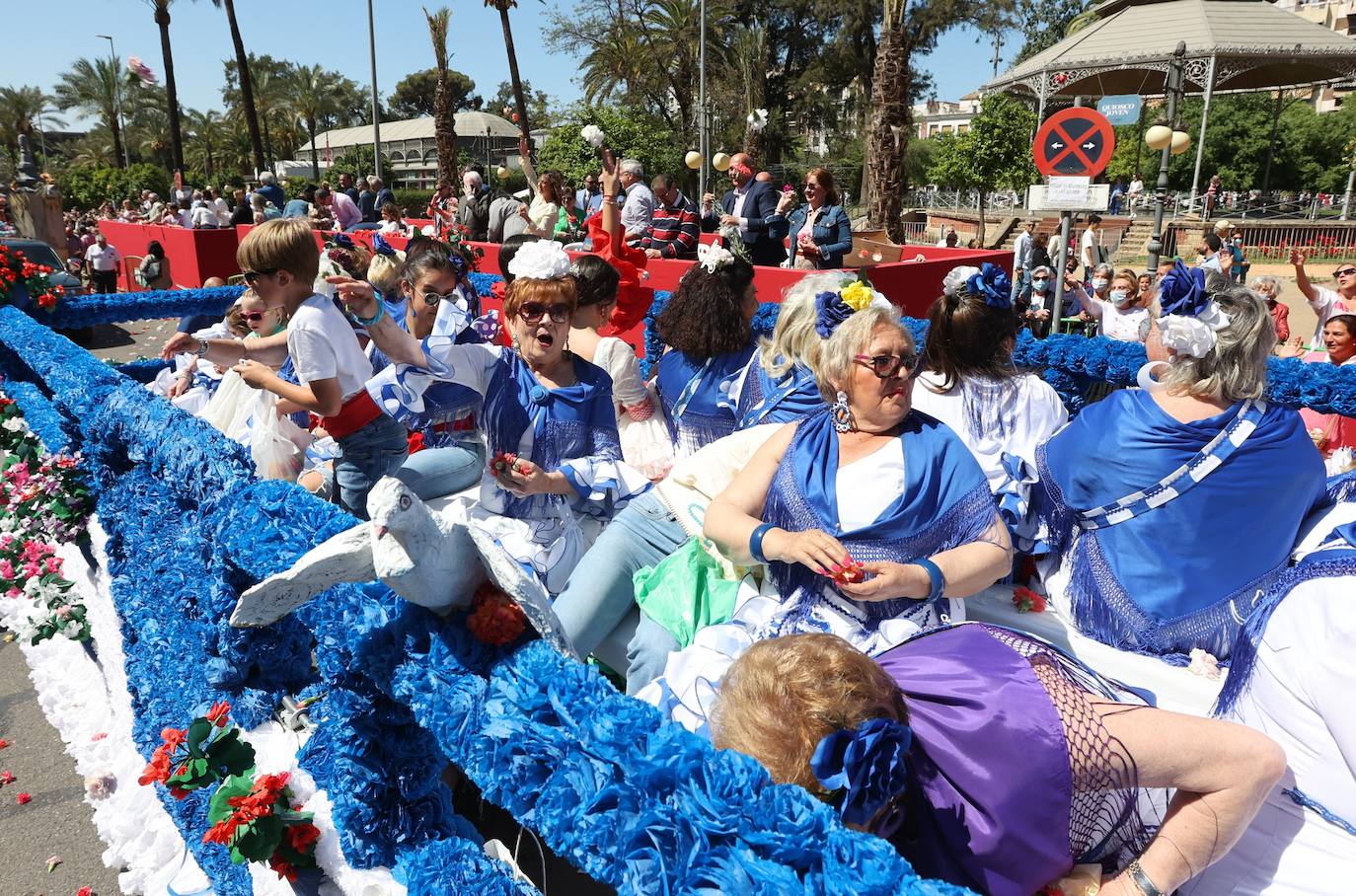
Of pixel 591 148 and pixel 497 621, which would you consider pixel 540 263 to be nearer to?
pixel 497 621

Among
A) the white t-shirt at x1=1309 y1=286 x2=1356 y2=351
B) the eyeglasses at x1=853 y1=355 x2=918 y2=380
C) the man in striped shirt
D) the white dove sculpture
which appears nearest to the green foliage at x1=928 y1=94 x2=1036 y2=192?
the man in striped shirt

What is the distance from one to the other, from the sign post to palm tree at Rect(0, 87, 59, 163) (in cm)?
7531

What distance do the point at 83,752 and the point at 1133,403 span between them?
4428 mm

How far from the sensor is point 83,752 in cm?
366

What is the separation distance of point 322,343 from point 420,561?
73.5 inches

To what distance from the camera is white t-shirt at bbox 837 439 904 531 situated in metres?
2.24

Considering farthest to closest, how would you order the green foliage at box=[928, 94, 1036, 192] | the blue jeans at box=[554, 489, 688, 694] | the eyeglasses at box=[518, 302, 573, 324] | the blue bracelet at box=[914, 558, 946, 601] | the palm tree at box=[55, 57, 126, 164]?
the palm tree at box=[55, 57, 126, 164] → the green foliage at box=[928, 94, 1036, 192] → the eyeglasses at box=[518, 302, 573, 324] → the blue jeans at box=[554, 489, 688, 694] → the blue bracelet at box=[914, 558, 946, 601]

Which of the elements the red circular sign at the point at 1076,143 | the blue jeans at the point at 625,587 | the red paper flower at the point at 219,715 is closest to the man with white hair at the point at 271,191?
the red circular sign at the point at 1076,143

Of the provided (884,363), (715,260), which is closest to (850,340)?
(884,363)

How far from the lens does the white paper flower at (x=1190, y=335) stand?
2711 millimetres

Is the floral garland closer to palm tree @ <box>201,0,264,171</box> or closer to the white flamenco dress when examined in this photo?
the white flamenco dress

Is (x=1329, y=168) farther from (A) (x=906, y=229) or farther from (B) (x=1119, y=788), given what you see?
(B) (x=1119, y=788)

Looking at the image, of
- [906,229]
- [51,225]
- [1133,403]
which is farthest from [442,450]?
[906,229]

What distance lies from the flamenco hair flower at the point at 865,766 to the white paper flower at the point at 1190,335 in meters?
2.06
